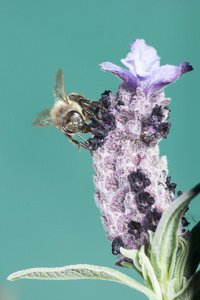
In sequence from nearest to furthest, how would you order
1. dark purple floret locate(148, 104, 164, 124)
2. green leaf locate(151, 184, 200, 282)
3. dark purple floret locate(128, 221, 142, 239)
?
green leaf locate(151, 184, 200, 282) → dark purple floret locate(128, 221, 142, 239) → dark purple floret locate(148, 104, 164, 124)

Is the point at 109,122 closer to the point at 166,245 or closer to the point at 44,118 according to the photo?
the point at 166,245

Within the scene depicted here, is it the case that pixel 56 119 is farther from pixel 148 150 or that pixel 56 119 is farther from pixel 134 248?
pixel 134 248

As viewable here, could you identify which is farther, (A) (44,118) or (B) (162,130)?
(A) (44,118)

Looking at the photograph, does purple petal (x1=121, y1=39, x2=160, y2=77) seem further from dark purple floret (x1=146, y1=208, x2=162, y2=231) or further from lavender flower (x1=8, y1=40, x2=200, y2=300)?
dark purple floret (x1=146, y1=208, x2=162, y2=231)

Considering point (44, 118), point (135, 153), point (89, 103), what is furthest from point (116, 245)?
point (44, 118)

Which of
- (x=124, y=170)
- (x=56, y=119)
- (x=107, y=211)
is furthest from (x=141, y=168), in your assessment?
(x=56, y=119)

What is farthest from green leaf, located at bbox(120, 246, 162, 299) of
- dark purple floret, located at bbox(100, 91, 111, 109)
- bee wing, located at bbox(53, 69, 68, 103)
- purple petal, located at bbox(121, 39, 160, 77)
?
bee wing, located at bbox(53, 69, 68, 103)
